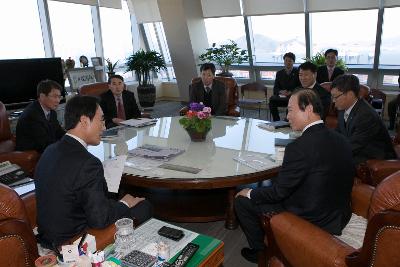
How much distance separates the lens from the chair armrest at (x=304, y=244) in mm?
1504

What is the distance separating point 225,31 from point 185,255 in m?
7.81

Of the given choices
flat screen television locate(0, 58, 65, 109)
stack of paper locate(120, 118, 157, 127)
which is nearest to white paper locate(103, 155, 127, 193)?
stack of paper locate(120, 118, 157, 127)

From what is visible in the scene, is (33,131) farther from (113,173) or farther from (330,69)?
(330,69)

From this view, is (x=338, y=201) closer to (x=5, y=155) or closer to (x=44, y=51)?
(x=5, y=155)

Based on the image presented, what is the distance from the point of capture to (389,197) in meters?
1.30

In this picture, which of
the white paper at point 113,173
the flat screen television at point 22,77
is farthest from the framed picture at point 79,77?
the white paper at point 113,173

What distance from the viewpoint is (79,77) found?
6.48 metres

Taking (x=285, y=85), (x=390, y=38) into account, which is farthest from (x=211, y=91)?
(x=390, y=38)

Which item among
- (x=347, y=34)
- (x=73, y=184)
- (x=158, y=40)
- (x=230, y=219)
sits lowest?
(x=230, y=219)

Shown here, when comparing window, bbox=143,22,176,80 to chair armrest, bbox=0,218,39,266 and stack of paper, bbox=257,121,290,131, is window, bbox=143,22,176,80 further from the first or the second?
chair armrest, bbox=0,218,39,266

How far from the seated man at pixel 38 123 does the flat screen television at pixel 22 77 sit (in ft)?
5.61

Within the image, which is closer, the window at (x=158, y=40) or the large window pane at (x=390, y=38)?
the large window pane at (x=390, y=38)

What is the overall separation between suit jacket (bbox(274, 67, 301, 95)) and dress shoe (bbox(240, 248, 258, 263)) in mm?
4306

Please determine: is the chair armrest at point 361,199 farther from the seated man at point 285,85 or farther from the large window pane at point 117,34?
the large window pane at point 117,34
